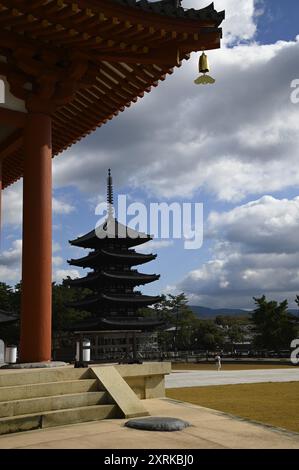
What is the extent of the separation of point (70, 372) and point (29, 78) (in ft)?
19.3

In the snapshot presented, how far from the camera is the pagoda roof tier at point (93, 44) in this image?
8.52 meters

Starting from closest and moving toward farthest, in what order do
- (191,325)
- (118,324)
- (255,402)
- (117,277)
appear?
1. (255,402)
2. (118,324)
3. (117,277)
4. (191,325)

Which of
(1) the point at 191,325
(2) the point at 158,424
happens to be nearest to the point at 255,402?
(2) the point at 158,424

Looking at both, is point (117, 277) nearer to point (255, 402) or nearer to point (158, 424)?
point (255, 402)

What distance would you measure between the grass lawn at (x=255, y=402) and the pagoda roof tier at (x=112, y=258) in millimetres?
23748

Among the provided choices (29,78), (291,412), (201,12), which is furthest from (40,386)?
(291,412)

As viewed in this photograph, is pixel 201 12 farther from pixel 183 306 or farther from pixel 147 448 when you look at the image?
pixel 183 306

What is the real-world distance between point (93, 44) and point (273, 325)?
5700cm

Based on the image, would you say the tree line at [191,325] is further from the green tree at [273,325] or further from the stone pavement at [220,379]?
the stone pavement at [220,379]

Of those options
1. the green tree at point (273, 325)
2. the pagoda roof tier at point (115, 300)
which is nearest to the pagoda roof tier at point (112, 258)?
the pagoda roof tier at point (115, 300)

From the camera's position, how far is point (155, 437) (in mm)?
6676

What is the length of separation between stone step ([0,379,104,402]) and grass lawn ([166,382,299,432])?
4891 mm

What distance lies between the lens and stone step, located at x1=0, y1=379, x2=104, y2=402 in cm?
761

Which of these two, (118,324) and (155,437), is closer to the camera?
(155,437)
